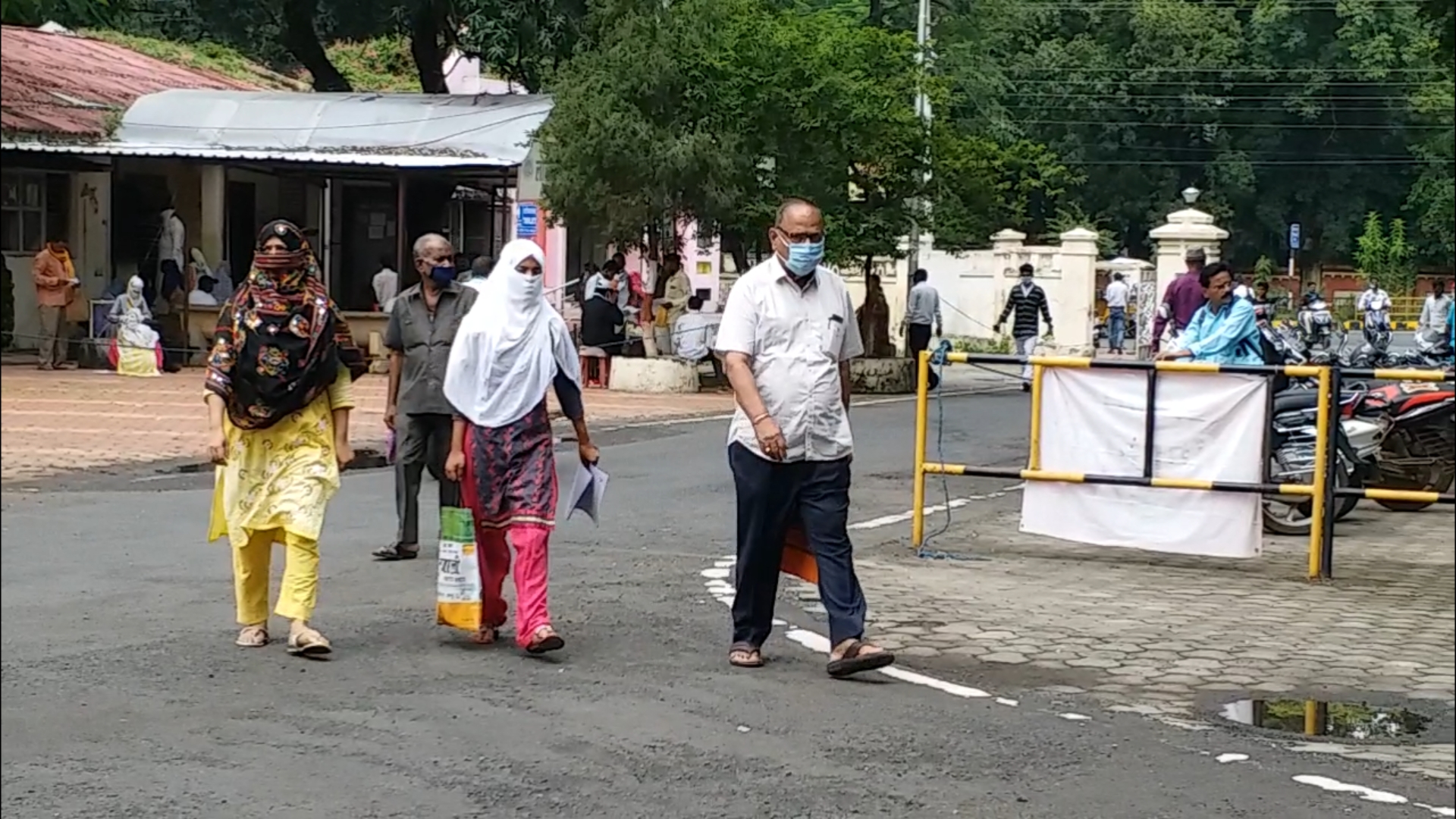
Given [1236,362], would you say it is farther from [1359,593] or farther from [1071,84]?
[1071,84]

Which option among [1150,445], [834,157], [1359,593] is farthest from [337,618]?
[834,157]

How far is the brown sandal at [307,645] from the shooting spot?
20.7ft

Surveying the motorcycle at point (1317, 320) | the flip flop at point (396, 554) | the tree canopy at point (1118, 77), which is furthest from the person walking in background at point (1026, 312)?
the motorcycle at point (1317, 320)

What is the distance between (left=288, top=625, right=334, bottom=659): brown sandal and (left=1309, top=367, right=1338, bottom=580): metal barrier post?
187 inches

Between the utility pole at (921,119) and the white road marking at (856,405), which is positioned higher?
the utility pole at (921,119)

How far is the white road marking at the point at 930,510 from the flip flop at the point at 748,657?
3222 millimetres

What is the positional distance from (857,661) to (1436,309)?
3.13 m

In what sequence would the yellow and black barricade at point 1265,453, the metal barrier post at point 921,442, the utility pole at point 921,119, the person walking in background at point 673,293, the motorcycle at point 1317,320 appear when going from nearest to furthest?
the motorcycle at point 1317,320
the utility pole at point 921,119
the yellow and black barricade at point 1265,453
the metal barrier post at point 921,442
the person walking in background at point 673,293

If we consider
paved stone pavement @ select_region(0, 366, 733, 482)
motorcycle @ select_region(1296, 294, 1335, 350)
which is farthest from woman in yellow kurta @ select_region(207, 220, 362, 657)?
motorcycle @ select_region(1296, 294, 1335, 350)

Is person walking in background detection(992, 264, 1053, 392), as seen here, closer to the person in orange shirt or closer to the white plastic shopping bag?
the white plastic shopping bag

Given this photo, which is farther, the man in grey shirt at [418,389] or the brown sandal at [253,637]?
the man in grey shirt at [418,389]

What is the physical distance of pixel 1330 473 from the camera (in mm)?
8688

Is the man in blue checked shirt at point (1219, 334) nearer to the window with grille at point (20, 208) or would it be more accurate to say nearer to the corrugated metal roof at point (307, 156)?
the corrugated metal roof at point (307, 156)

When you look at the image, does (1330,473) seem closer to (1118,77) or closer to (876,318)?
(1118,77)
